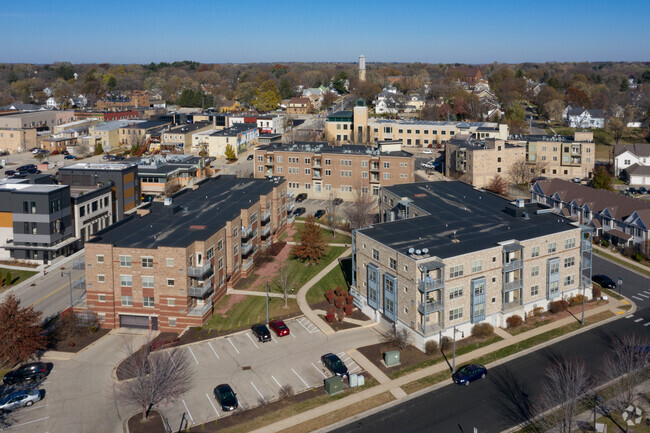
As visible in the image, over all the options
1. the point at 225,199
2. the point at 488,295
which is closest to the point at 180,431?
the point at 488,295

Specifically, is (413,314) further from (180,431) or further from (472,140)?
(472,140)

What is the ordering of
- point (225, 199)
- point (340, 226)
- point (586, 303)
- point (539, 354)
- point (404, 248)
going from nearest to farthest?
1. point (539, 354)
2. point (404, 248)
3. point (586, 303)
4. point (225, 199)
5. point (340, 226)

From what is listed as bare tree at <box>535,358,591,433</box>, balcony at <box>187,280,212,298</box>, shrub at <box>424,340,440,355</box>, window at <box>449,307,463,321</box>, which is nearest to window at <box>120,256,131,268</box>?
balcony at <box>187,280,212,298</box>

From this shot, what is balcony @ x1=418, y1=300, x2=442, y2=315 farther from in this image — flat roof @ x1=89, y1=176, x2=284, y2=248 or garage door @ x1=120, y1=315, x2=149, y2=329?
garage door @ x1=120, y1=315, x2=149, y2=329

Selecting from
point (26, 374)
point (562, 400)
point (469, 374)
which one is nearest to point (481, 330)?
point (469, 374)

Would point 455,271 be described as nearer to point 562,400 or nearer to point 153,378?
point 562,400

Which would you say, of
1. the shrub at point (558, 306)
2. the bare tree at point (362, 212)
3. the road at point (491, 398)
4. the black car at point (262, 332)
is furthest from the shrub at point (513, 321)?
the bare tree at point (362, 212)
